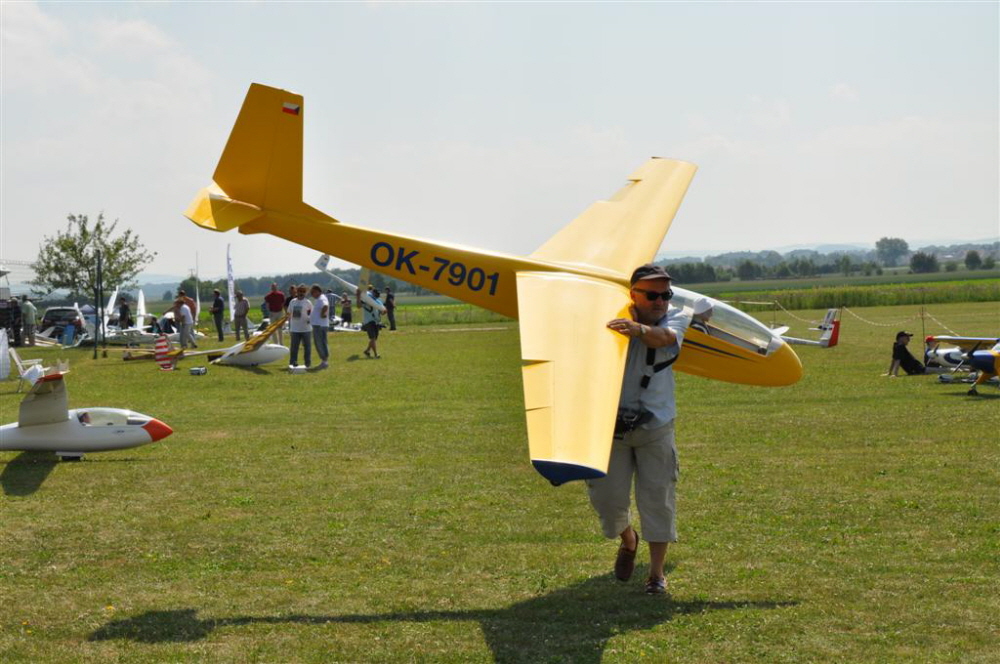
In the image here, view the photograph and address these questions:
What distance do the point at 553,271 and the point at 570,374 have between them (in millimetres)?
3127

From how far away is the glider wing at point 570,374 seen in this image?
4848 millimetres

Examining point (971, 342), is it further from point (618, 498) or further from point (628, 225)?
point (618, 498)

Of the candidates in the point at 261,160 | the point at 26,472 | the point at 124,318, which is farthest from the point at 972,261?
the point at 26,472

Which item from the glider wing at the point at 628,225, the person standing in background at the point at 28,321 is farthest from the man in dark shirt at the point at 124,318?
the glider wing at the point at 628,225

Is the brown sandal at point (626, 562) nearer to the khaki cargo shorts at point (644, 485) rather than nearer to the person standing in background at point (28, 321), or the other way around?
the khaki cargo shorts at point (644, 485)

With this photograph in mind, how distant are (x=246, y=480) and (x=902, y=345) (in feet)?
45.1

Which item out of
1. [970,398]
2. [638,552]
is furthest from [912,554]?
[970,398]

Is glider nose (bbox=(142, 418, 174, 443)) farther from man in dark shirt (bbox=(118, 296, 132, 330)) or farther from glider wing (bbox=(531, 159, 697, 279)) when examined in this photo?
man in dark shirt (bbox=(118, 296, 132, 330))

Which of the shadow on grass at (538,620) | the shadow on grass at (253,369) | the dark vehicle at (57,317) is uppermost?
the dark vehicle at (57,317)

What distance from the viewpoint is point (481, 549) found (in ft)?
23.7

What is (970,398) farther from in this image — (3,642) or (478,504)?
(3,642)

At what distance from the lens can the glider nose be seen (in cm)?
1139

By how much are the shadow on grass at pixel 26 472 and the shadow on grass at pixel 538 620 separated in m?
4.32

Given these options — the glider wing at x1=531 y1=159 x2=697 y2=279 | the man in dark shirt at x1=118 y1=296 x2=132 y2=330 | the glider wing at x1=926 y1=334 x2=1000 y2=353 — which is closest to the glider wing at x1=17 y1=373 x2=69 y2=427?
the glider wing at x1=531 y1=159 x2=697 y2=279
